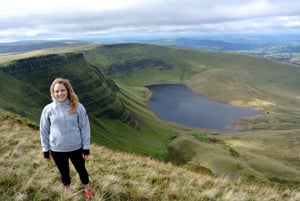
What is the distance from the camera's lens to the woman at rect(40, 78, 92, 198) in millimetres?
8344

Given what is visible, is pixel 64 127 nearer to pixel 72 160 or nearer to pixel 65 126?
pixel 65 126

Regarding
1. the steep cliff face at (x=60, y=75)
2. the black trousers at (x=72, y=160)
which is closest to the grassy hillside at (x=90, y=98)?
the steep cliff face at (x=60, y=75)

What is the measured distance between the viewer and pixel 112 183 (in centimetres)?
1041

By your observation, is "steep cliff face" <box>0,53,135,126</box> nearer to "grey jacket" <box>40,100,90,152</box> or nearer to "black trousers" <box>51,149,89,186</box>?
"black trousers" <box>51,149,89,186</box>

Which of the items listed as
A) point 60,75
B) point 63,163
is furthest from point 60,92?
point 60,75

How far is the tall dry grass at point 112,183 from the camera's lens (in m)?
8.99

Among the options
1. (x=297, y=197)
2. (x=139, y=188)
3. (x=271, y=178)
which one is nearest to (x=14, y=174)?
(x=139, y=188)

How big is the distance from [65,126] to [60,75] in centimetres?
13790

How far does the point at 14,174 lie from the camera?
9.81 m

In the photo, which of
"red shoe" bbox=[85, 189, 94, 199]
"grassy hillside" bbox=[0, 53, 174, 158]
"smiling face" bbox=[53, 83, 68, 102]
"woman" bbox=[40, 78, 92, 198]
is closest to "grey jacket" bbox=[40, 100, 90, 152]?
"woman" bbox=[40, 78, 92, 198]

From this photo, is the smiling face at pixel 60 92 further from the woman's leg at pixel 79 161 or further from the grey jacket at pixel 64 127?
the woman's leg at pixel 79 161

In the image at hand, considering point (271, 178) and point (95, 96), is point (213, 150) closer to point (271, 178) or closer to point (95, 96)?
point (271, 178)

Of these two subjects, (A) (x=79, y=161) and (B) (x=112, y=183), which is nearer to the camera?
(A) (x=79, y=161)

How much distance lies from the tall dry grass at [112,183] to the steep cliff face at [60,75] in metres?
88.7
